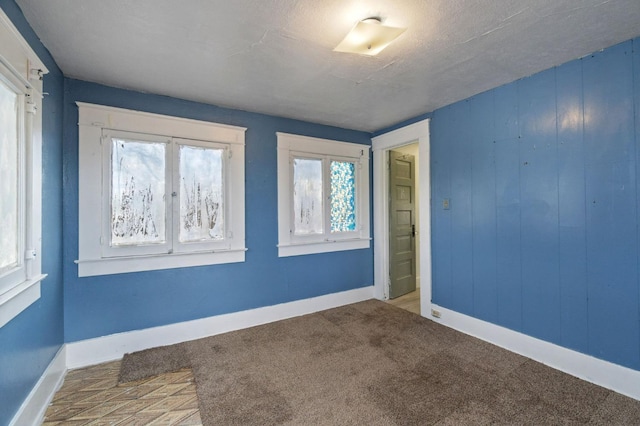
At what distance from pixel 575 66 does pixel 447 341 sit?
102 inches

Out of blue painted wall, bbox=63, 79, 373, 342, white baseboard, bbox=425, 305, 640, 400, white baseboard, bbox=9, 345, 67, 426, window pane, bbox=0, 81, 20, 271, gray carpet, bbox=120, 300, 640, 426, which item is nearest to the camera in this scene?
window pane, bbox=0, 81, 20, 271

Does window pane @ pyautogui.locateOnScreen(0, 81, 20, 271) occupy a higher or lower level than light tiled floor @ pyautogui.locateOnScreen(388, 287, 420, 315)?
higher

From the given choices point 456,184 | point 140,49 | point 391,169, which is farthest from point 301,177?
point 140,49

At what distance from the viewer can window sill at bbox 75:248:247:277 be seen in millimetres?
2557

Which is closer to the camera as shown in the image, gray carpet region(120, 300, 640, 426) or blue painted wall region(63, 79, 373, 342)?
gray carpet region(120, 300, 640, 426)

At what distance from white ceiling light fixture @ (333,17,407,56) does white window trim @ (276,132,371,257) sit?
1738mm

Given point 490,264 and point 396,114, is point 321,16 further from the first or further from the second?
point 490,264

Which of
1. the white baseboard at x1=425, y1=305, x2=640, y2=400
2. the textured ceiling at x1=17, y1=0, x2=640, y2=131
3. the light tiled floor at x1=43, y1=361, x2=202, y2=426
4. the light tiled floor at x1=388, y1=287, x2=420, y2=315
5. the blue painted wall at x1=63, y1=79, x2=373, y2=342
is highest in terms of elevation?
the textured ceiling at x1=17, y1=0, x2=640, y2=131

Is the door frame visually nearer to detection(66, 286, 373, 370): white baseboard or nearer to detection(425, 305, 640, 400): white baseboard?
detection(425, 305, 640, 400): white baseboard

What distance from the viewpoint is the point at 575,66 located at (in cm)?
224

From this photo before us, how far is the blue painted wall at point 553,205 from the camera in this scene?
2035 millimetres

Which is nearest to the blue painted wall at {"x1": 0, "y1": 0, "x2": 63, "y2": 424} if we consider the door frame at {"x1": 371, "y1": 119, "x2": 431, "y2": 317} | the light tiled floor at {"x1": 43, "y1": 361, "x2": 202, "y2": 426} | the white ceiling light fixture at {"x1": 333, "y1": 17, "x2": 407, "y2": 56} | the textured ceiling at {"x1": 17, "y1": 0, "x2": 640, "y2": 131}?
the textured ceiling at {"x1": 17, "y1": 0, "x2": 640, "y2": 131}

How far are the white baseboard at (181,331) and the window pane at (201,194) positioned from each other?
2.92 ft

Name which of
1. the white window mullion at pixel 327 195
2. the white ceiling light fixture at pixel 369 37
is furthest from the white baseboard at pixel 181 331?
the white ceiling light fixture at pixel 369 37
